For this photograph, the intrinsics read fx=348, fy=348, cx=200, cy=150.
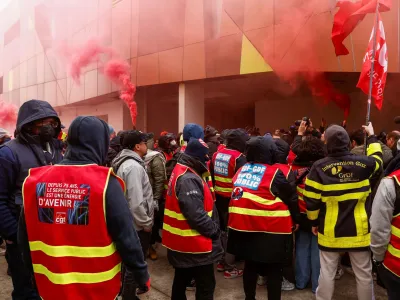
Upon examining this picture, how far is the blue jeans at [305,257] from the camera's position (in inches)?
163

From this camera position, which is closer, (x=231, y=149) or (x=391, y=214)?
(x=391, y=214)

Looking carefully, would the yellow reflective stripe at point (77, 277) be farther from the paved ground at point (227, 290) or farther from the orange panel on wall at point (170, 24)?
the orange panel on wall at point (170, 24)

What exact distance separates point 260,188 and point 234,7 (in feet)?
31.9

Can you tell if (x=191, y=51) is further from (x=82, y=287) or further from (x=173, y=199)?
(x=82, y=287)

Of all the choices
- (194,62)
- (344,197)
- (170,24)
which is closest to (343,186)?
(344,197)

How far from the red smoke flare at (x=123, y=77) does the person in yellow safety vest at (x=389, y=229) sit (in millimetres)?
13028

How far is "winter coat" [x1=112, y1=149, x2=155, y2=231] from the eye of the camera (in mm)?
3525

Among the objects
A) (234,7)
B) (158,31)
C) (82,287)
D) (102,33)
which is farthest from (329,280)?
(102,33)

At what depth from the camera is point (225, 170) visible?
4719 mm

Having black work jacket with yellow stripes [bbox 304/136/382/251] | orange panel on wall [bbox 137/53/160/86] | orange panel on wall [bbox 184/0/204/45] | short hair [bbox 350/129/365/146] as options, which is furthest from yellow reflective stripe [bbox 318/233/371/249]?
orange panel on wall [bbox 137/53/160/86]

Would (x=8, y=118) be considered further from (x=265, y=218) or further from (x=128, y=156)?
(x=265, y=218)

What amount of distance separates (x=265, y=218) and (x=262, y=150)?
2.18 ft

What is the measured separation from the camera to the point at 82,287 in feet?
6.52

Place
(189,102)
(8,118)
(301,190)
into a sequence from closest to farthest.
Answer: (301,190) → (189,102) → (8,118)
